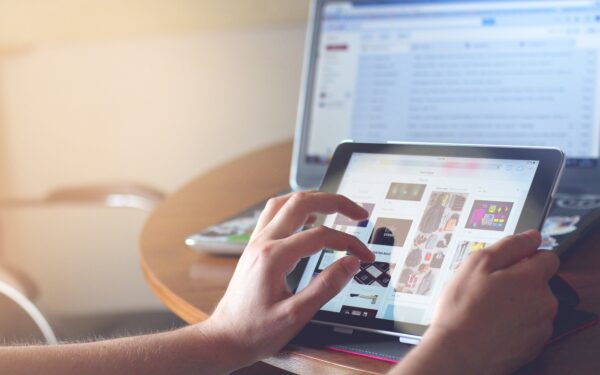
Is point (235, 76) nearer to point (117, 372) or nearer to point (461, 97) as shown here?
point (461, 97)

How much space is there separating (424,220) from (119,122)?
162 centimetres

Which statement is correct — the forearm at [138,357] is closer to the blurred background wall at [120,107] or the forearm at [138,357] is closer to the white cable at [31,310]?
the white cable at [31,310]

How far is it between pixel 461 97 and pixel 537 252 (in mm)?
539

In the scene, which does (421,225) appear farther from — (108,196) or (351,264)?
(108,196)

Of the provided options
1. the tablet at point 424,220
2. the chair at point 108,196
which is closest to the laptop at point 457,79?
the tablet at point 424,220

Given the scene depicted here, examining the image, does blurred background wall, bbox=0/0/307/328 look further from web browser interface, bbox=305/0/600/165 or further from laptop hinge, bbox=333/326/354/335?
laptop hinge, bbox=333/326/354/335

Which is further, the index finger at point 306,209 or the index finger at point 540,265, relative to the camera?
the index finger at point 306,209

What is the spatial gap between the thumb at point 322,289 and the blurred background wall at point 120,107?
1485 millimetres

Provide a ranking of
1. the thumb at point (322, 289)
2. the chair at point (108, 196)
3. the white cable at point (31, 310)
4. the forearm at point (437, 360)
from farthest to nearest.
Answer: the chair at point (108, 196), the white cable at point (31, 310), the thumb at point (322, 289), the forearm at point (437, 360)

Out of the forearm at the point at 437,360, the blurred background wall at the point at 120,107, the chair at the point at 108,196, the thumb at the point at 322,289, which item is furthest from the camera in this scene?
the blurred background wall at the point at 120,107

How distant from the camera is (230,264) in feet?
3.34

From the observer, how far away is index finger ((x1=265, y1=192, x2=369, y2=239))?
82 cm

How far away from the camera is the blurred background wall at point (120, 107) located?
7.19 ft

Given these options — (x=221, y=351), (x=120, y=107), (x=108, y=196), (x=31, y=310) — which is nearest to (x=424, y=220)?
(x=221, y=351)
